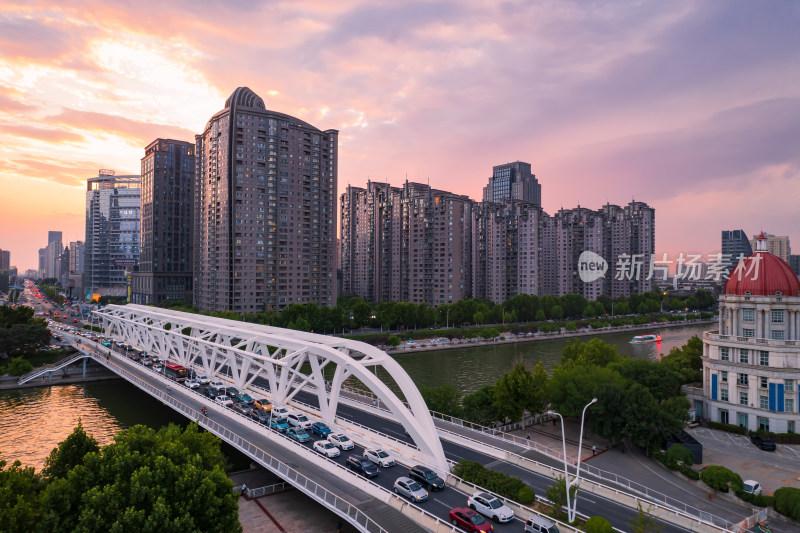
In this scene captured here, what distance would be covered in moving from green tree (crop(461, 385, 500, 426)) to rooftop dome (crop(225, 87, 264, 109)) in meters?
91.8

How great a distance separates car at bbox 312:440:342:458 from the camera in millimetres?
30469

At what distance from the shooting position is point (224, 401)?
42.7m

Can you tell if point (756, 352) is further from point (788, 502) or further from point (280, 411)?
point (280, 411)

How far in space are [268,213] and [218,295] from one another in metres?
21.3

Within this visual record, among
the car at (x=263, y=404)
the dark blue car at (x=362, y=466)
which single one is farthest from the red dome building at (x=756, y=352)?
the car at (x=263, y=404)

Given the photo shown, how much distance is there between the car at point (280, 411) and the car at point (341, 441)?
653 cm

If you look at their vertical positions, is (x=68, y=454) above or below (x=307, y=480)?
above

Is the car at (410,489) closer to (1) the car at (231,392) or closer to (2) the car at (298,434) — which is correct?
(2) the car at (298,434)

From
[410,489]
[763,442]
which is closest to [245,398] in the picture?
[410,489]

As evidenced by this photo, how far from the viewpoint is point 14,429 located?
4481cm

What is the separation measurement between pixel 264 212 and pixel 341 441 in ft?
264

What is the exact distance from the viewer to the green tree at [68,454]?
2203 cm

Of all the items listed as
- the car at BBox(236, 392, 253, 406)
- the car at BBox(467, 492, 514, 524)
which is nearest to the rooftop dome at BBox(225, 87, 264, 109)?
the car at BBox(236, 392, 253, 406)

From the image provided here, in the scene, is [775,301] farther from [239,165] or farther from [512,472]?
[239,165]
